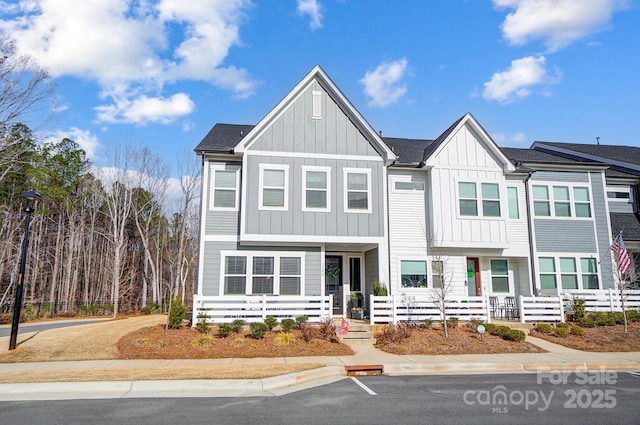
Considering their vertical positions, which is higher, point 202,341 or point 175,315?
point 175,315

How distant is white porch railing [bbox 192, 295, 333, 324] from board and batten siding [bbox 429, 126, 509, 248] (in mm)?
5714

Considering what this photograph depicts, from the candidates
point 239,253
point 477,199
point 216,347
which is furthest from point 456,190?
point 216,347

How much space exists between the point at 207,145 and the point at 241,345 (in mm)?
8118

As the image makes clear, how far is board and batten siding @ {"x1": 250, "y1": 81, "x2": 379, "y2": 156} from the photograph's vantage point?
15.6 meters

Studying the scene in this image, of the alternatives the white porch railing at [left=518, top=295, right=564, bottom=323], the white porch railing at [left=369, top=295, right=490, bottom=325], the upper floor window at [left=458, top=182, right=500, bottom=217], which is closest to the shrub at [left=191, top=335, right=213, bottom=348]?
the white porch railing at [left=369, top=295, right=490, bottom=325]

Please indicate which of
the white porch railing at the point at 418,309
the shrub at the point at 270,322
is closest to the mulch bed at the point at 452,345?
the white porch railing at the point at 418,309

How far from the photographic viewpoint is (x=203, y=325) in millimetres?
12906

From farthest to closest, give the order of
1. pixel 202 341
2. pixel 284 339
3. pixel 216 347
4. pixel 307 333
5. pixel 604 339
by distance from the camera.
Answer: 1. pixel 604 339
2. pixel 307 333
3. pixel 284 339
4. pixel 202 341
5. pixel 216 347

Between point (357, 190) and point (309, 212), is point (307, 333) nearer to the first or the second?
point (309, 212)

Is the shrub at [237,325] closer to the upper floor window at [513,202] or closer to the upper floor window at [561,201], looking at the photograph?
the upper floor window at [513,202]

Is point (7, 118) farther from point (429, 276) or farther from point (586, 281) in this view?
point (586, 281)

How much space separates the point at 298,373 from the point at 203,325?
17.6 ft

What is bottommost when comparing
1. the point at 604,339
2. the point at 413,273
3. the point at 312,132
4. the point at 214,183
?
the point at 604,339

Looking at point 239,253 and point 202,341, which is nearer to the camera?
point 202,341
